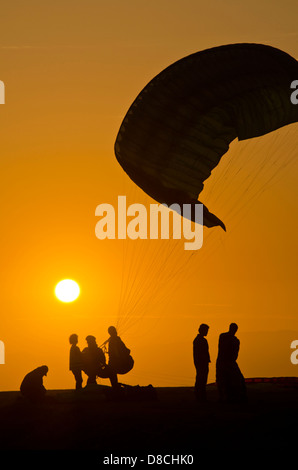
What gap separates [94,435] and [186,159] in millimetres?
9571

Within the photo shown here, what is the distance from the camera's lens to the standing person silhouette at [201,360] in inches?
1006

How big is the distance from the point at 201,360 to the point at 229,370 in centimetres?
90

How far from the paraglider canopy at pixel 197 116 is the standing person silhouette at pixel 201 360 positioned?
2.93 m

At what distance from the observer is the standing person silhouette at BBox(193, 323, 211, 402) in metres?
25.6

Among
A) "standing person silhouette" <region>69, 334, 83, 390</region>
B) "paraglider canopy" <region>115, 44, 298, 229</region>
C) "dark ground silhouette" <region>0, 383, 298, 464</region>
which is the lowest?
"dark ground silhouette" <region>0, 383, 298, 464</region>

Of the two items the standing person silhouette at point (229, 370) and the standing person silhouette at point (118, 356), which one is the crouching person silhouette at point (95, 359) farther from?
the standing person silhouette at point (229, 370)

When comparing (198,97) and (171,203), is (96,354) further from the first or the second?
(198,97)

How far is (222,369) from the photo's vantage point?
25.3 m

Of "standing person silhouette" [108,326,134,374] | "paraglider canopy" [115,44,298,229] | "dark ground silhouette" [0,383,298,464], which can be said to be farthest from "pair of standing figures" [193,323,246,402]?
"paraglider canopy" [115,44,298,229]

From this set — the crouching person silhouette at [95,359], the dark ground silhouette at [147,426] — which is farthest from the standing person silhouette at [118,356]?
the dark ground silhouette at [147,426]

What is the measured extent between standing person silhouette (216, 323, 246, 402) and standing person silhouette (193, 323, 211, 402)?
1.26 ft

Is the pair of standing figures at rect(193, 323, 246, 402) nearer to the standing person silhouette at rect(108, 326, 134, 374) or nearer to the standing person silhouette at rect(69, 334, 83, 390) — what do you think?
the standing person silhouette at rect(108, 326, 134, 374)
